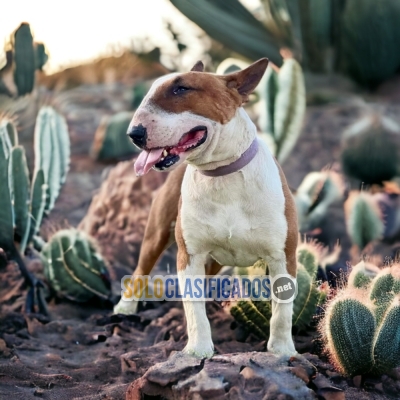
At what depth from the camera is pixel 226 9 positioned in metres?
8.67

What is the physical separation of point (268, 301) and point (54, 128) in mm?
2897

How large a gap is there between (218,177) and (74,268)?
2474 mm

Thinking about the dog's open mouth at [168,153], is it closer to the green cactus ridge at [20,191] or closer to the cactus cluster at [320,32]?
the green cactus ridge at [20,191]

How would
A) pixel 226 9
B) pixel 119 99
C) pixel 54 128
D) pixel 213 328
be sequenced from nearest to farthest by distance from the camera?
1. pixel 213 328
2. pixel 54 128
3. pixel 226 9
4. pixel 119 99

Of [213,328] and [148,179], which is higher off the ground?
[148,179]

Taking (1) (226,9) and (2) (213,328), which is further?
(1) (226,9)

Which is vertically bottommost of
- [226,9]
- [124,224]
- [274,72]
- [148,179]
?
[124,224]

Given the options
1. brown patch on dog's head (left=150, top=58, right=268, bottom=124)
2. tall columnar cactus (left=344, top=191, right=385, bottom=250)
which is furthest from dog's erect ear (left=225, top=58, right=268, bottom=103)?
tall columnar cactus (left=344, top=191, right=385, bottom=250)

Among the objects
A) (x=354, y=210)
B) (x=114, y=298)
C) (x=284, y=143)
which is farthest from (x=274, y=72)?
(x=114, y=298)

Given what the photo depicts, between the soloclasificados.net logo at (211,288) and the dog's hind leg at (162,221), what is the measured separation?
0.18 metres

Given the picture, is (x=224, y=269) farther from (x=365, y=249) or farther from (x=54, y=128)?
(x=54, y=128)

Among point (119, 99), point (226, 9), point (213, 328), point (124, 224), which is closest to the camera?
point (213, 328)

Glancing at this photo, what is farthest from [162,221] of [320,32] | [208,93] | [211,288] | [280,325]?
[320,32]

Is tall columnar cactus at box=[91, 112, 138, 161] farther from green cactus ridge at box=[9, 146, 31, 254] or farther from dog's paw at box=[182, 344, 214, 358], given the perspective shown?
dog's paw at box=[182, 344, 214, 358]
